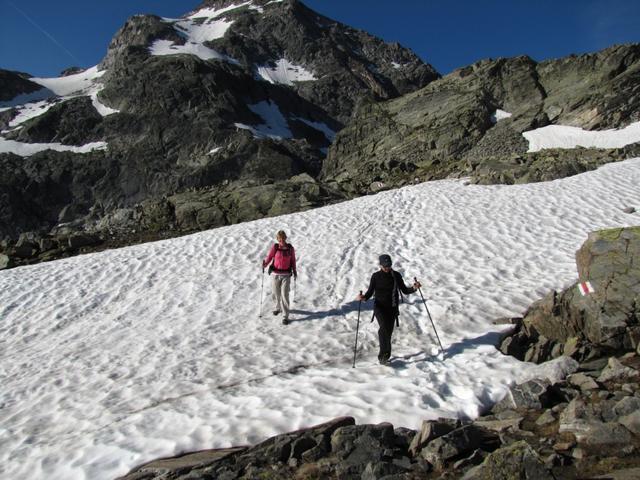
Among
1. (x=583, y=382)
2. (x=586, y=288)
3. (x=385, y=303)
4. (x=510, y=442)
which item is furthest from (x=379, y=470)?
(x=586, y=288)

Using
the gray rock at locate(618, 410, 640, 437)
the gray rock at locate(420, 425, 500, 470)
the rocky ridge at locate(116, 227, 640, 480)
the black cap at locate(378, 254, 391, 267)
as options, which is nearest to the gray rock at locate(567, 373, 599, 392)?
the rocky ridge at locate(116, 227, 640, 480)

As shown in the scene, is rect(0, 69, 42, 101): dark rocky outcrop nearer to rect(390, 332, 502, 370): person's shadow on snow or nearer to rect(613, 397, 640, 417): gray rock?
rect(390, 332, 502, 370): person's shadow on snow

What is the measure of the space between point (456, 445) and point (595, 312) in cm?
458

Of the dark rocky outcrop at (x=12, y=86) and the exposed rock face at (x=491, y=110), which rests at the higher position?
the dark rocky outcrop at (x=12, y=86)

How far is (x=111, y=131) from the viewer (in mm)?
120562

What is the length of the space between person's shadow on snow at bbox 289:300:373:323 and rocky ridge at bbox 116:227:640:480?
5.38 meters

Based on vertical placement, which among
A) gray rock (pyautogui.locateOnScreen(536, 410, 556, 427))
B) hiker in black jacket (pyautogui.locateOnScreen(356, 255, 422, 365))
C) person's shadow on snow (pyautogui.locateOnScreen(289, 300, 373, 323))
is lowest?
gray rock (pyautogui.locateOnScreen(536, 410, 556, 427))

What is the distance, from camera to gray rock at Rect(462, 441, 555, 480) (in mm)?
4273

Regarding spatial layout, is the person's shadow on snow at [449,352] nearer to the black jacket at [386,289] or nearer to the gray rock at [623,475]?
the black jacket at [386,289]

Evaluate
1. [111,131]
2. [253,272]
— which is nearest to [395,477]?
[253,272]

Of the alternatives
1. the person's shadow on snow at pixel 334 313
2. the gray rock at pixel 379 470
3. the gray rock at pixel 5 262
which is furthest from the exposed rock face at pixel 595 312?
the gray rock at pixel 5 262

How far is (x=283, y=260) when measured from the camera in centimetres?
1248

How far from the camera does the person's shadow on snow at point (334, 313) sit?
12211 millimetres

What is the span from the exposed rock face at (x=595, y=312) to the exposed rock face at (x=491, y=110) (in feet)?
77.7
